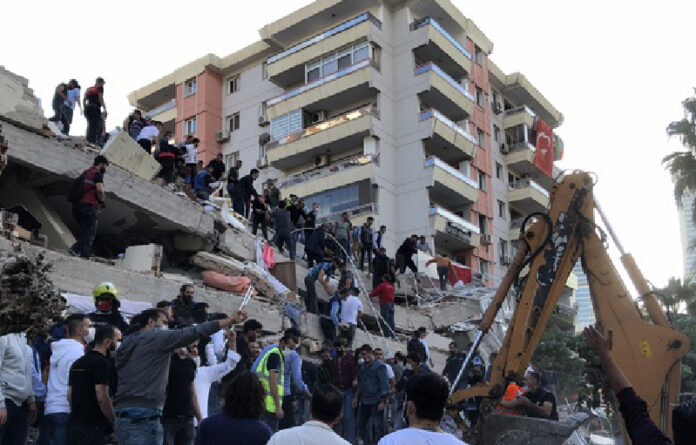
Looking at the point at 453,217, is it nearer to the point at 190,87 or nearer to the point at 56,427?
the point at 190,87

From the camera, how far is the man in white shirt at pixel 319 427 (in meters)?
3.88

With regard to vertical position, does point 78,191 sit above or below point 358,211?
below

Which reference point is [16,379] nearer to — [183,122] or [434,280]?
[434,280]

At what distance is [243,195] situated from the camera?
791 inches

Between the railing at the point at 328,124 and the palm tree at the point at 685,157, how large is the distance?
15211mm

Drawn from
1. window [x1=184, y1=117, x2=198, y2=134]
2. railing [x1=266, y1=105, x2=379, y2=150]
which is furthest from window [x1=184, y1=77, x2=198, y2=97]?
railing [x1=266, y1=105, x2=379, y2=150]

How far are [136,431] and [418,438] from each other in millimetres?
2958

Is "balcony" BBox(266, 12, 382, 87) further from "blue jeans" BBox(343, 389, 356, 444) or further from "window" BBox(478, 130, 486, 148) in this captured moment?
"blue jeans" BBox(343, 389, 356, 444)

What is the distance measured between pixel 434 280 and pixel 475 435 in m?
20.5

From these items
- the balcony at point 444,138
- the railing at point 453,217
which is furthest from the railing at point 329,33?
the railing at point 453,217

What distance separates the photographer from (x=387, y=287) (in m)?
18.2

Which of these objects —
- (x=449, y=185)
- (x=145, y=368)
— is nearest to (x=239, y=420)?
(x=145, y=368)

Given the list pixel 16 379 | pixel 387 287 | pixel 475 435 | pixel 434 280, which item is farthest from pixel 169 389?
pixel 434 280

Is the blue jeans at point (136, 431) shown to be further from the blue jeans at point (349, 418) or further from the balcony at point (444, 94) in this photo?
the balcony at point (444, 94)
